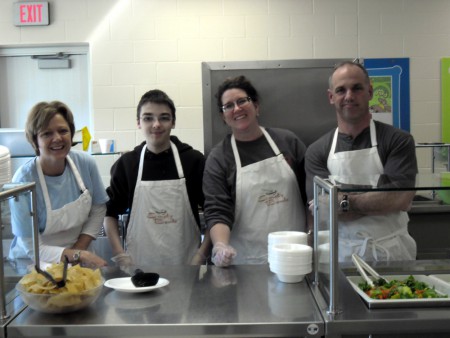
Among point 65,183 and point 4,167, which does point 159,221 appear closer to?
point 65,183

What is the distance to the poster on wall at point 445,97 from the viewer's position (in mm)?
3871

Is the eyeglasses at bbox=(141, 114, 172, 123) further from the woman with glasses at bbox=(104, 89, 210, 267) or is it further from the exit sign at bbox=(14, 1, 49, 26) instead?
the exit sign at bbox=(14, 1, 49, 26)

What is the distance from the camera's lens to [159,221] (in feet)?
7.88

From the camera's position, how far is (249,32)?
151 inches

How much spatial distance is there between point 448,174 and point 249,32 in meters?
2.57

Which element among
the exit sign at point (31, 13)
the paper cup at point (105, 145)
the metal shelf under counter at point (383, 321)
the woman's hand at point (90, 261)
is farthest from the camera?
the exit sign at point (31, 13)

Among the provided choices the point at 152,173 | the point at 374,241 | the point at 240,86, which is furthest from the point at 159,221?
the point at 374,241

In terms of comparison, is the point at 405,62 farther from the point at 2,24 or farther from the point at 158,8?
the point at 2,24

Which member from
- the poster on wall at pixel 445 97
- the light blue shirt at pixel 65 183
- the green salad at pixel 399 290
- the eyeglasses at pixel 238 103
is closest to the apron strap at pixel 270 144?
the eyeglasses at pixel 238 103

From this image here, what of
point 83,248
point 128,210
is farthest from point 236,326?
point 128,210

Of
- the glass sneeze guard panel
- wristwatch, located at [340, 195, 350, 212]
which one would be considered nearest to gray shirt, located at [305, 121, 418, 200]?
the glass sneeze guard panel

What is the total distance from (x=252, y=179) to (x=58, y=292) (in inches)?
42.9

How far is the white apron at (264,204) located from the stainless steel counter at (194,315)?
610 mm

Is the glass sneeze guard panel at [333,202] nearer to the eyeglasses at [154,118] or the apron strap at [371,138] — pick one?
the apron strap at [371,138]
